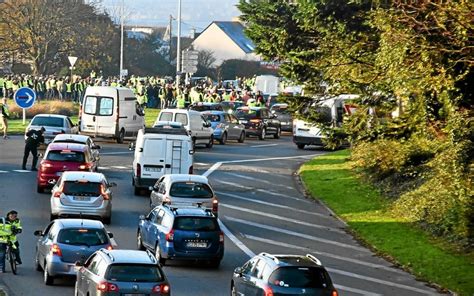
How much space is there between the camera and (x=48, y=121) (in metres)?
49.8

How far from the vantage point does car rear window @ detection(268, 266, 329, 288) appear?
2102 cm

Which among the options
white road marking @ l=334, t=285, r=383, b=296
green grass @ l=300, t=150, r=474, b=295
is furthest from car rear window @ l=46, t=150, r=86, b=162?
white road marking @ l=334, t=285, r=383, b=296

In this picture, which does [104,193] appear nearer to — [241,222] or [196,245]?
[241,222]

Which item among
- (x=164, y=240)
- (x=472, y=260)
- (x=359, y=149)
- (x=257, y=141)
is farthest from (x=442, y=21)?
(x=257, y=141)

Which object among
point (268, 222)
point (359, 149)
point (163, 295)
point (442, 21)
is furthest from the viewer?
point (359, 149)

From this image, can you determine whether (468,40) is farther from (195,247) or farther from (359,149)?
(359,149)

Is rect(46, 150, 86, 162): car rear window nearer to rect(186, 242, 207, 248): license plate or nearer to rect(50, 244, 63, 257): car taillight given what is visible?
rect(186, 242, 207, 248): license plate

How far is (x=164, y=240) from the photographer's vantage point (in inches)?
1077

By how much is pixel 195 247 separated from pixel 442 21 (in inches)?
300

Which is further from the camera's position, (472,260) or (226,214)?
(226,214)

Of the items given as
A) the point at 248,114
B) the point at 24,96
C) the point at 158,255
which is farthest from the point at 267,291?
the point at 248,114

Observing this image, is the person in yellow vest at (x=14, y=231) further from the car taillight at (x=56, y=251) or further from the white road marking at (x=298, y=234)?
the white road marking at (x=298, y=234)

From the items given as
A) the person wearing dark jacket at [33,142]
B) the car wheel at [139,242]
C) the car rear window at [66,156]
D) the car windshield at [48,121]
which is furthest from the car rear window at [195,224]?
the car windshield at [48,121]

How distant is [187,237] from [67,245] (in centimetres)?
365
